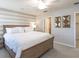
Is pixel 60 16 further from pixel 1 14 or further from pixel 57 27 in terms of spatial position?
pixel 1 14

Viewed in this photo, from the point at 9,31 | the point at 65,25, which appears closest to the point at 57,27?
the point at 65,25

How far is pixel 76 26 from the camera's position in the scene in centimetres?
488

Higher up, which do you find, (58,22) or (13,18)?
(13,18)

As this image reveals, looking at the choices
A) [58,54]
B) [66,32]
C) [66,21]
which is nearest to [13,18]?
[66,21]

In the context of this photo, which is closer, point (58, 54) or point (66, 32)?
point (58, 54)

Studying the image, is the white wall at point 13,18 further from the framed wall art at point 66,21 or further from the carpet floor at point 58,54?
the framed wall art at point 66,21

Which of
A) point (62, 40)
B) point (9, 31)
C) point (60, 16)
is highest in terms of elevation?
point (60, 16)

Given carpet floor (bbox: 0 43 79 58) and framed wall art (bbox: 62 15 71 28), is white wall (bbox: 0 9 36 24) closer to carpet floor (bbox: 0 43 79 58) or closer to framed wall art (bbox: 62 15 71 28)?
carpet floor (bbox: 0 43 79 58)

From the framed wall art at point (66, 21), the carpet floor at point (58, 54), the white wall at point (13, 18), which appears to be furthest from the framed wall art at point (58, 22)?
the white wall at point (13, 18)

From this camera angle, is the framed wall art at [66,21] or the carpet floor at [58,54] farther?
the framed wall art at [66,21]

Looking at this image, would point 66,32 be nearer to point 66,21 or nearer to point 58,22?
point 66,21

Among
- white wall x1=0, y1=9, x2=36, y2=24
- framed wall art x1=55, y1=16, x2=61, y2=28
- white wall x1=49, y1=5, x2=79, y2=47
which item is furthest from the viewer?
framed wall art x1=55, y1=16, x2=61, y2=28

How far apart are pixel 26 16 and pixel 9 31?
7.41 feet

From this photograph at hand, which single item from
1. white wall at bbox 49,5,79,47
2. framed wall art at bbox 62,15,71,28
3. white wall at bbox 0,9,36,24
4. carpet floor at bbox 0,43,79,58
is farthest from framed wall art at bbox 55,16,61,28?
white wall at bbox 0,9,36,24
